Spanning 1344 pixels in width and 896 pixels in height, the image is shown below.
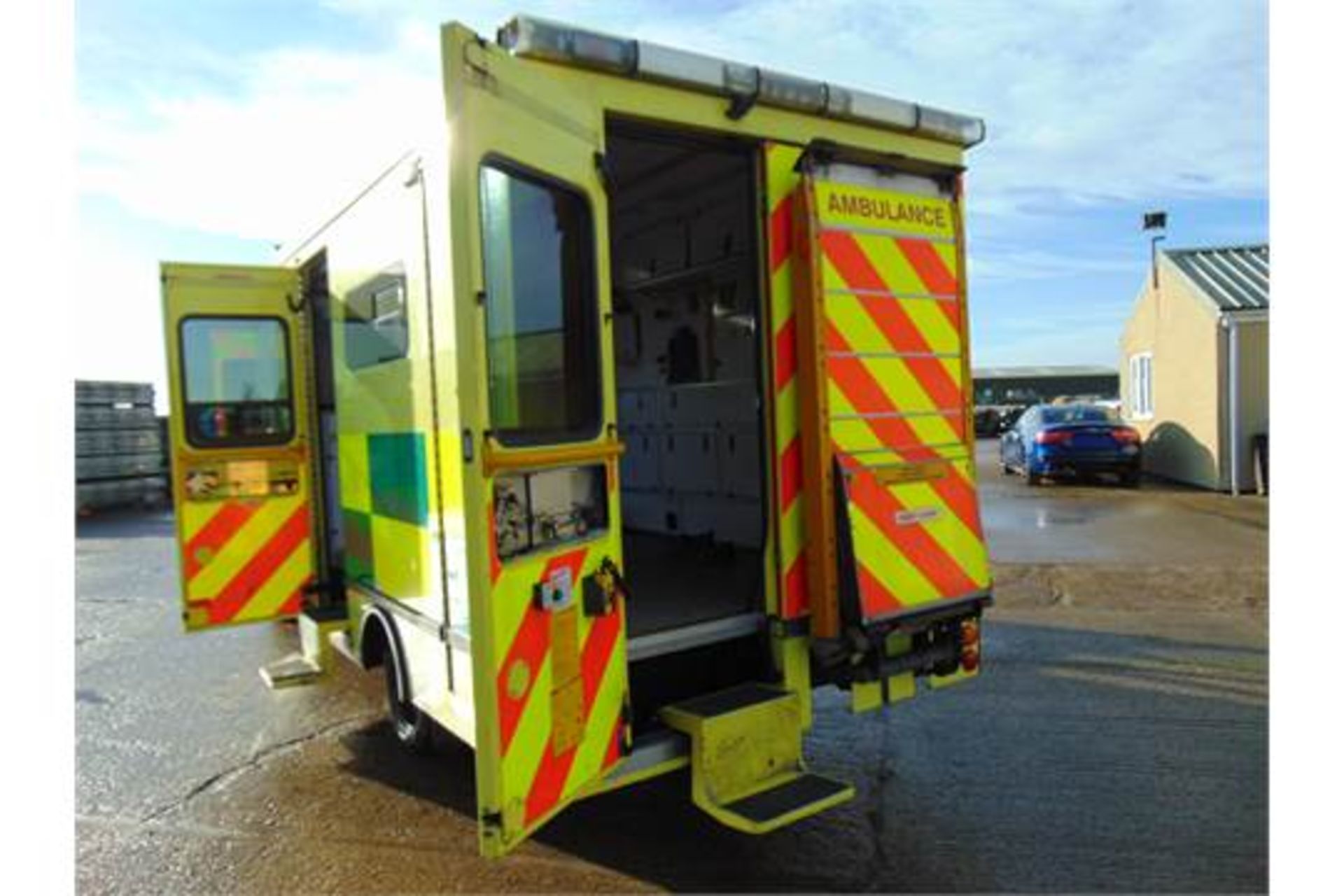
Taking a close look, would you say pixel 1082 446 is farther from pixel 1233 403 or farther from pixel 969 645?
pixel 969 645

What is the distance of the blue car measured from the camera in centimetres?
1509

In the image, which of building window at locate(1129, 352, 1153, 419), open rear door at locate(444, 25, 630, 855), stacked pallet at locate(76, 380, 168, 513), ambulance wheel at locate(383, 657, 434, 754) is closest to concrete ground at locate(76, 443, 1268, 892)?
ambulance wheel at locate(383, 657, 434, 754)

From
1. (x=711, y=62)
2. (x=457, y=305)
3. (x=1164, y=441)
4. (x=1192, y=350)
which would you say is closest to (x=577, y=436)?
(x=457, y=305)

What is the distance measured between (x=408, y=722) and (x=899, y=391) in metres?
2.75

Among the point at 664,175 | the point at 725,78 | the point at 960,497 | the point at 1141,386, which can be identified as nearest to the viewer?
the point at 725,78

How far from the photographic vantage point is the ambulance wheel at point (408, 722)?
14.7 feet

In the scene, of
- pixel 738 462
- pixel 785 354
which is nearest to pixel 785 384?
pixel 785 354

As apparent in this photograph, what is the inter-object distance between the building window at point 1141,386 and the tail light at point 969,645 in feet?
46.7

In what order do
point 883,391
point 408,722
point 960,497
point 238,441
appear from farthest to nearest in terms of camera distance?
point 238,441 → point 408,722 → point 960,497 → point 883,391

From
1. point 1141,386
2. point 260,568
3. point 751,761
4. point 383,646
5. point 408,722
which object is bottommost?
point 408,722

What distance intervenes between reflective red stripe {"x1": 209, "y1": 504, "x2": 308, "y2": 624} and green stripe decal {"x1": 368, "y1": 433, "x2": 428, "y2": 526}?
1.42 metres

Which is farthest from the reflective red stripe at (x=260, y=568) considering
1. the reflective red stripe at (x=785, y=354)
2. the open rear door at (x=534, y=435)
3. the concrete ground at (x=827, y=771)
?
the reflective red stripe at (x=785, y=354)

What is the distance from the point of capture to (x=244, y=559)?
5.61 m

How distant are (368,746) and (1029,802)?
3215mm
